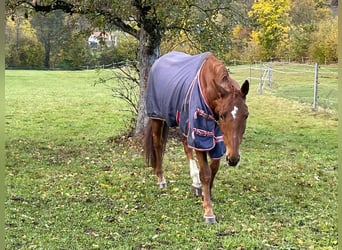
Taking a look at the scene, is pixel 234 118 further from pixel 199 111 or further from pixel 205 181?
pixel 205 181

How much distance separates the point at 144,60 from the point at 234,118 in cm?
375

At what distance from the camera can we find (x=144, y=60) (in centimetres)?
681

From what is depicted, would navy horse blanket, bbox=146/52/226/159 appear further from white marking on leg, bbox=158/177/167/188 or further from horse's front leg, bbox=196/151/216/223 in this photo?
white marking on leg, bbox=158/177/167/188

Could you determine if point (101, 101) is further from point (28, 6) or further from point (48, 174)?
point (48, 174)

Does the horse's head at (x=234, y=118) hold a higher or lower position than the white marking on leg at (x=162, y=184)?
higher

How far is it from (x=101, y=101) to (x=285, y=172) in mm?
10271

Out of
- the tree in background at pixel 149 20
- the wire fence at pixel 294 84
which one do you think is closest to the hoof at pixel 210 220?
the tree in background at pixel 149 20

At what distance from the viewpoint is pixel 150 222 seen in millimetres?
3643

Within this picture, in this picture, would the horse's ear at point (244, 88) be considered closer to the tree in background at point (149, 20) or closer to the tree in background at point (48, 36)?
the tree in background at point (149, 20)

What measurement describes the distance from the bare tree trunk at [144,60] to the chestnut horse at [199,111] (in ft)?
5.65

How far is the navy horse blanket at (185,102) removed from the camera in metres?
3.69

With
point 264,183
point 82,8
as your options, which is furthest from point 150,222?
point 82,8

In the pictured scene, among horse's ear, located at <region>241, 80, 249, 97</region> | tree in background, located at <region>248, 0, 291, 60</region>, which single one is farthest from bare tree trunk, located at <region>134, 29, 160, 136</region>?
horse's ear, located at <region>241, 80, 249, 97</region>

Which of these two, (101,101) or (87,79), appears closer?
(101,101)
